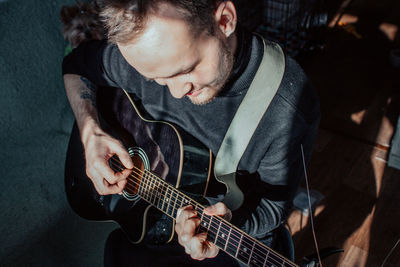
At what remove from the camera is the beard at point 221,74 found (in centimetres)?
85

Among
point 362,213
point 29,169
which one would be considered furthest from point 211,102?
point 362,213

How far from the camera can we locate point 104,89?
1.35m

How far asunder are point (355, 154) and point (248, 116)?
4.03ft

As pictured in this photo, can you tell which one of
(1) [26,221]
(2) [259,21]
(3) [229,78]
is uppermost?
(3) [229,78]

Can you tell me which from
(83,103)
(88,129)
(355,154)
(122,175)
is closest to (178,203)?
(122,175)

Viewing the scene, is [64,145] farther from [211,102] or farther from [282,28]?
[282,28]

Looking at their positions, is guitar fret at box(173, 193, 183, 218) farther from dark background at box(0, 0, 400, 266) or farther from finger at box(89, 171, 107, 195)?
dark background at box(0, 0, 400, 266)

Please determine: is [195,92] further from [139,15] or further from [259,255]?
[259,255]

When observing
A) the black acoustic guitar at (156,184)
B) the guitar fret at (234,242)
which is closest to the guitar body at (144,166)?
the black acoustic guitar at (156,184)

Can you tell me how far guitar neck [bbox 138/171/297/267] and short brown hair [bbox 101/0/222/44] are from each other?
18.1 inches

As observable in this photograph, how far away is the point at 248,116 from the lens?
957mm

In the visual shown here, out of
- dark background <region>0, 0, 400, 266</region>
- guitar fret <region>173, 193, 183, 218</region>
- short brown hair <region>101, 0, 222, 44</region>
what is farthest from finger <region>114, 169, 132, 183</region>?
dark background <region>0, 0, 400, 266</region>

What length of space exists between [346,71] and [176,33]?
2.07m

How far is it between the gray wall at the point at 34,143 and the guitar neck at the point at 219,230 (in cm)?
69
